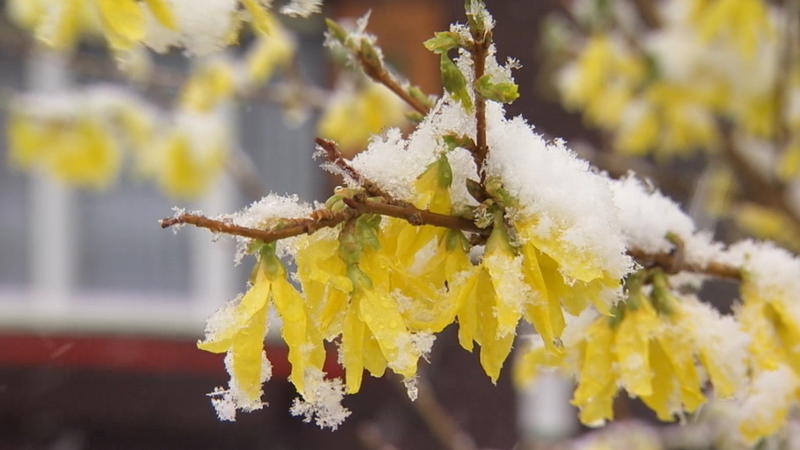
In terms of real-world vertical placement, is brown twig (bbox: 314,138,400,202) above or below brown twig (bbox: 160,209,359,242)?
above

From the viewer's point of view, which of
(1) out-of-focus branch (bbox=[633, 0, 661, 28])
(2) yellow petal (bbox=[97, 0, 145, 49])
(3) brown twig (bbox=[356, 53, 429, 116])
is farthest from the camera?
(1) out-of-focus branch (bbox=[633, 0, 661, 28])

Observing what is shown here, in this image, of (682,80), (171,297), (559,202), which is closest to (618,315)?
(559,202)

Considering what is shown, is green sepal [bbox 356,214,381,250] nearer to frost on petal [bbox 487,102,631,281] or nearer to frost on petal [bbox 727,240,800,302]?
frost on petal [bbox 487,102,631,281]

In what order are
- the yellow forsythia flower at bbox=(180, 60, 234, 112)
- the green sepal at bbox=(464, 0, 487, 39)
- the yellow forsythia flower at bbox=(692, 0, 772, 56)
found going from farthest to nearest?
1. the yellow forsythia flower at bbox=(180, 60, 234, 112)
2. the yellow forsythia flower at bbox=(692, 0, 772, 56)
3. the green sepal at bbox=(464, 0, 487, 39)

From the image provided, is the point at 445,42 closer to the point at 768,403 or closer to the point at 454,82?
the point at 454,82

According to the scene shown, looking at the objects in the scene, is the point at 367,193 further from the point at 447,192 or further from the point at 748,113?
the point at 748,113

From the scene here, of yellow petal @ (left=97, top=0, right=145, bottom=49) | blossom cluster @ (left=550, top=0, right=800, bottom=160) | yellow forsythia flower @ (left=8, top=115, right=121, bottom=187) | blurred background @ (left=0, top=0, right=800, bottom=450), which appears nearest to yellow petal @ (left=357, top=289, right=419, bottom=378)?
yellow petal @ (left=97, top=0, right=145, bottom=49)
